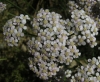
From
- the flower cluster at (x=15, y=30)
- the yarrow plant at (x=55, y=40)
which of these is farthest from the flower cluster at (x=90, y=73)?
the flower cluster at (x=15, y=30)

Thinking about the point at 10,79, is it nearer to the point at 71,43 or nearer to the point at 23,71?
the point at 23,71

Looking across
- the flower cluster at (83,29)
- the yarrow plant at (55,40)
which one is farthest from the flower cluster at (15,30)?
the flower cluster at (83,29)

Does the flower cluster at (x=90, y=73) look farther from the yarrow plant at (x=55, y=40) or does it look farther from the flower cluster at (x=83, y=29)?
the flower cluster at (x=83, y=29)

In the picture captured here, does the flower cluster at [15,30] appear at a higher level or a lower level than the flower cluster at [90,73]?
higher

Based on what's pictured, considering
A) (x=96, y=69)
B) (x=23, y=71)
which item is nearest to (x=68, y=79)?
(x=96, y=69)

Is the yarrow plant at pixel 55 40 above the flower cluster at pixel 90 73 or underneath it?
above

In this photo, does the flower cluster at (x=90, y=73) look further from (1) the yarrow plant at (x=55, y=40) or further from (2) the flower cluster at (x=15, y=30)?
(2) the flower cluster at (x=15, y=30)

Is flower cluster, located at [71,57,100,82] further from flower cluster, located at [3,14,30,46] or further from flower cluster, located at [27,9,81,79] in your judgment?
flower cluster, located at [3,14,30,46]

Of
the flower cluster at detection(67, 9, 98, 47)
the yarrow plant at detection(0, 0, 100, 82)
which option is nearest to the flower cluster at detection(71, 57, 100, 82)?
the yarrow plant at detection(0, 0, 100, 82)
